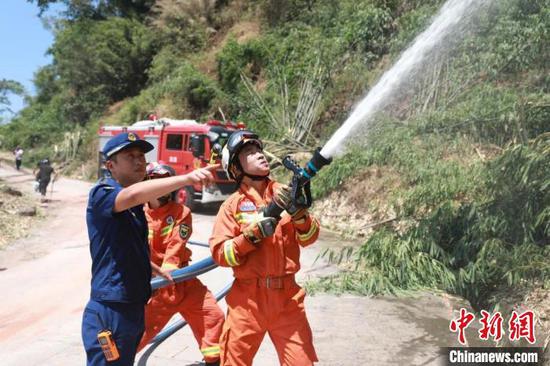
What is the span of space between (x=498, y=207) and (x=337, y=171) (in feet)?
17.2

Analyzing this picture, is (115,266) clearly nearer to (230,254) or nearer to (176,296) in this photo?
(230,254)

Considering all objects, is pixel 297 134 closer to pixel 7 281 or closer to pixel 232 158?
pixel 7 281

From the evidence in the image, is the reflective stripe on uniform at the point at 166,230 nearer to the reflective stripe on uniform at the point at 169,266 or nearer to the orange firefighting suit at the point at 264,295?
the reflective stripe on uniform at the point at 169,266

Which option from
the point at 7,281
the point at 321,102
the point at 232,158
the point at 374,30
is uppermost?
the point at 374,30

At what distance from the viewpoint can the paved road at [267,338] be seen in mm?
4043

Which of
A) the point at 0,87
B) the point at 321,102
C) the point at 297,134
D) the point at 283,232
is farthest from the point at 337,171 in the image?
the point at 0,87

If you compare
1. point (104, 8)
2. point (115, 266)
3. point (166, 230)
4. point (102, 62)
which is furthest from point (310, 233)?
point (104, 8)

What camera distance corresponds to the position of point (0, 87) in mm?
31562

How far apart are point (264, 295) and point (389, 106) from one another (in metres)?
9.98

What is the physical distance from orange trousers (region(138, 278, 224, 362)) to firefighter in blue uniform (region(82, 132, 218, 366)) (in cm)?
107

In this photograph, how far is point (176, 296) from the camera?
3629mm

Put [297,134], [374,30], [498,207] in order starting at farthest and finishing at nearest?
[374,30] < [297,134] < [498,207]

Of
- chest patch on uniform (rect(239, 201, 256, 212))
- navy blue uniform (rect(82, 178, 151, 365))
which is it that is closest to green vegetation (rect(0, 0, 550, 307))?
chest patch on uniform (rect(239, 201, 256, 212))

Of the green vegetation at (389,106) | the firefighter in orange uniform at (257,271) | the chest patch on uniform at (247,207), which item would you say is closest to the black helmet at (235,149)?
the firefighter in orange uniform at (257,271)
